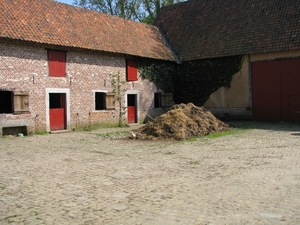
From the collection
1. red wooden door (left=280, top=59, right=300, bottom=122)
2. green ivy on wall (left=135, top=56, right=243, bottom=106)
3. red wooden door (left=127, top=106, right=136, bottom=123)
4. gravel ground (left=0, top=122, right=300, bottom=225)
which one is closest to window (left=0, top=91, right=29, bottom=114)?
gravel ground (left=0, top=122, right=300, bottom=225)

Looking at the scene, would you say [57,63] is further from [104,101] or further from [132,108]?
[132,108]

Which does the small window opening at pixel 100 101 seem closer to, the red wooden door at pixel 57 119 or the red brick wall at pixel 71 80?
the red brick wall at pixel 71 80

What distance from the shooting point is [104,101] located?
19484mm

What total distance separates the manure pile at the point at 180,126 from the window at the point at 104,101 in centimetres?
500

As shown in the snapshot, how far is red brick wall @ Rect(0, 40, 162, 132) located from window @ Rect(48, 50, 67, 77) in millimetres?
199

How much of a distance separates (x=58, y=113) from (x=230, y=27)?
40.7 feet

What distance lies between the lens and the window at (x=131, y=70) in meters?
20.5

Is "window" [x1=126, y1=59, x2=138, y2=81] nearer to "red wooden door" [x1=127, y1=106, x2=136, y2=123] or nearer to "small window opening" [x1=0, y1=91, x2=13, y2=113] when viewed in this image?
"red wooden door" [x1=127, y1=106, x2=136, y2=123]

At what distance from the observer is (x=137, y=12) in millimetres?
37688

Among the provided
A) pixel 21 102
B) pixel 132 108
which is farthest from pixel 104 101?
pixel 21 102

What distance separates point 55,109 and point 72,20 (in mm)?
5432

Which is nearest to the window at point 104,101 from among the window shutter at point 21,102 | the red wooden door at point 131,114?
the red wooden door at point 131,114

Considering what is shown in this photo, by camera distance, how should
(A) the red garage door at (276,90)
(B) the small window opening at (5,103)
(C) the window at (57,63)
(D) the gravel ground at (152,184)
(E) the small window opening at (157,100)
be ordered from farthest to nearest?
(E) the small window opening at (157,100) < (A) the red garage door at (276,90) < (B) the small window opening at (5,103) < (C) the window at (57,63) < (D) the gravel ground at (152,184)

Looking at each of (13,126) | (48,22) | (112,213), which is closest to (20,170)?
(112,213)
